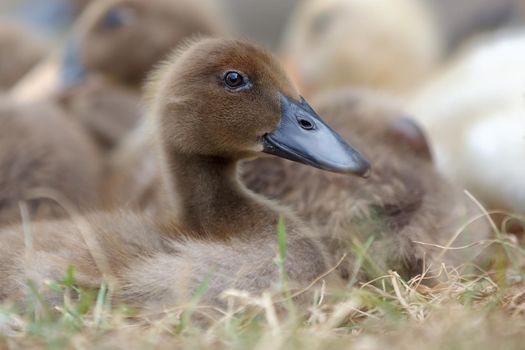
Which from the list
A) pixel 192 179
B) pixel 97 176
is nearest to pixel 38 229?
pixel 192 179

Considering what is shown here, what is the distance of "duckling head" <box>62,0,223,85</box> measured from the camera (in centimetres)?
443

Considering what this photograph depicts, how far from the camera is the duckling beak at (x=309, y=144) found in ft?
7.82

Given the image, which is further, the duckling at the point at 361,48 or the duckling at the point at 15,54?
the duckling at the point at 361,48

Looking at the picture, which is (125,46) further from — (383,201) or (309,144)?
(309,144)

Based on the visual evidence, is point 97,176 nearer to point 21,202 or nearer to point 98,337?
point 21,202

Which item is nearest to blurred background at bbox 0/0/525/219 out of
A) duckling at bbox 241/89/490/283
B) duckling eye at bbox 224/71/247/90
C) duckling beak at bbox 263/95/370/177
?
duckling at bbox 241/89/490/283

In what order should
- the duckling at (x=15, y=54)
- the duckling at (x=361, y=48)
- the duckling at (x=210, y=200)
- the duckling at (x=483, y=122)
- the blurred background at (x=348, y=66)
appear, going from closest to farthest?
the duckling at (x=210, y=200)
the duckling at (x=483, y=122)
the blurred background at (x=348, y=66)
the duckling at (x=15, y=54)
the duckling at (x=361, y=48)

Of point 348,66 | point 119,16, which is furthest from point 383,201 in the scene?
point 348,66

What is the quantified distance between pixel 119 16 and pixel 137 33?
14 cm

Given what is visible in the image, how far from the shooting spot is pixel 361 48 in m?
5.59

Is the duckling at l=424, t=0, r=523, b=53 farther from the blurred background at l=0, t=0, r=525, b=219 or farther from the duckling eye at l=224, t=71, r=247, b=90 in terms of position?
the duckling eye at l=224, t=71, r=247, b=90

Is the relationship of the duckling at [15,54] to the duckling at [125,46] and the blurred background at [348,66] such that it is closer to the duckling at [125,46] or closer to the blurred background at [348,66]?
the blurred background at [348,66]

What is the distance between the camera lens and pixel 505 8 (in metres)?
7.11

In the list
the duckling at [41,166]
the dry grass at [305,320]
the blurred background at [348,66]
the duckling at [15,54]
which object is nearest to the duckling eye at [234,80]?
the dry grass at [305,320]
